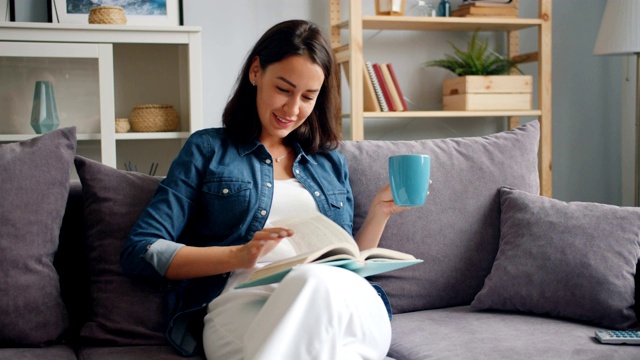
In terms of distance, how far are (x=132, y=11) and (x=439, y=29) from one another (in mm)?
1376

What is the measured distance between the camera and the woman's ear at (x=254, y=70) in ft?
5.85

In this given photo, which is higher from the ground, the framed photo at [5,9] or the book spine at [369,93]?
the framed photo at [5,9]

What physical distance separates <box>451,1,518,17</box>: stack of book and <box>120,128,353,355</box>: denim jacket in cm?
188

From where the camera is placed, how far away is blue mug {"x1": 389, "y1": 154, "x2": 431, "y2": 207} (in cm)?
150

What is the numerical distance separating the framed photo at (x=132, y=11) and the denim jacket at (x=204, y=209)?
155cm

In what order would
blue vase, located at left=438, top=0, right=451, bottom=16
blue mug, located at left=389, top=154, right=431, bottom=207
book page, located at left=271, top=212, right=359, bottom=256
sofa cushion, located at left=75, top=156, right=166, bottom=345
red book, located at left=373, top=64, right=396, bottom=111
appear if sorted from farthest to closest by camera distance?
blue vase, located at left=438, top=0, right=451, bottom=16 → red book, located at left=373, top=64, right=396, bottom=111 → sofa cushion, located at left=75, top=156, right=166, bottom=345 → blue mug, located at left=389, top=154, right=431, bottom=207 → book page, located at left=271, top=212, right=359, bottom=256

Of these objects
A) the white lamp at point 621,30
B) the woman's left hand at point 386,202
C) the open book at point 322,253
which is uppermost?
the white lamp at point 621,30

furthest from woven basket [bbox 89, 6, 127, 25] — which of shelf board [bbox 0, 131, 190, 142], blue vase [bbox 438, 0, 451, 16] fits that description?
blue vase [bbox 438, 0, 451, 16]

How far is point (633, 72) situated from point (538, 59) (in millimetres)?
591

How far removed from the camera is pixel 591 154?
392 cm

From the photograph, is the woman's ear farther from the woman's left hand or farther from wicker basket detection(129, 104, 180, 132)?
wicker basket detection(129, 104, 180, 132)

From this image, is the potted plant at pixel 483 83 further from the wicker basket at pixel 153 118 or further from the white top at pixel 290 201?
the white top at pixel 290 201

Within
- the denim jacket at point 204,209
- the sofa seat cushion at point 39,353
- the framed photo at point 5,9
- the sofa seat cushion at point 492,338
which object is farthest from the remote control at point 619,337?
the framed photo at point 5,9

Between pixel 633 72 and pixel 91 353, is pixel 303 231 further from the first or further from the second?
pixel 633 72
